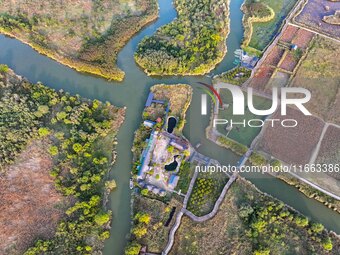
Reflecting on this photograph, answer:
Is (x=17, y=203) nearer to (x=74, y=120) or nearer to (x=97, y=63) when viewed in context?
(x=74, y=120)

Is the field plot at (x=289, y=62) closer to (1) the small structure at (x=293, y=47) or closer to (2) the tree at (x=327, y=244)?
(1) the small structure at (x=293, y=47)

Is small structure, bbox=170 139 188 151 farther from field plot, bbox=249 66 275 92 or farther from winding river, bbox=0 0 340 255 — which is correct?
field plot, bbox=249 66 275 92

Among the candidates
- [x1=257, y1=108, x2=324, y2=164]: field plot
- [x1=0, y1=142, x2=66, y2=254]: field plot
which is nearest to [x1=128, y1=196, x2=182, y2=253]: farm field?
[x1=0, y1=142, x2=66, y2=254]: field plot

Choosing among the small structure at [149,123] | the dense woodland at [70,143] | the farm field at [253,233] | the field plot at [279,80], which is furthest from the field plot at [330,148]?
the dense woodland at [70,143]

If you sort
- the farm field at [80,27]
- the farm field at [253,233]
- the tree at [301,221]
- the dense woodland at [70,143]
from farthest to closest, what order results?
the farm field at [80,27], the dense woodland at [70,143], the tree at [301,221], the farm field at [253,233]

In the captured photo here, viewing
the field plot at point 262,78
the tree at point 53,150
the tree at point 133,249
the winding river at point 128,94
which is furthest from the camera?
the field plot at point 262,78

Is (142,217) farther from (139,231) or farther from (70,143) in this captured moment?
(70,143)
